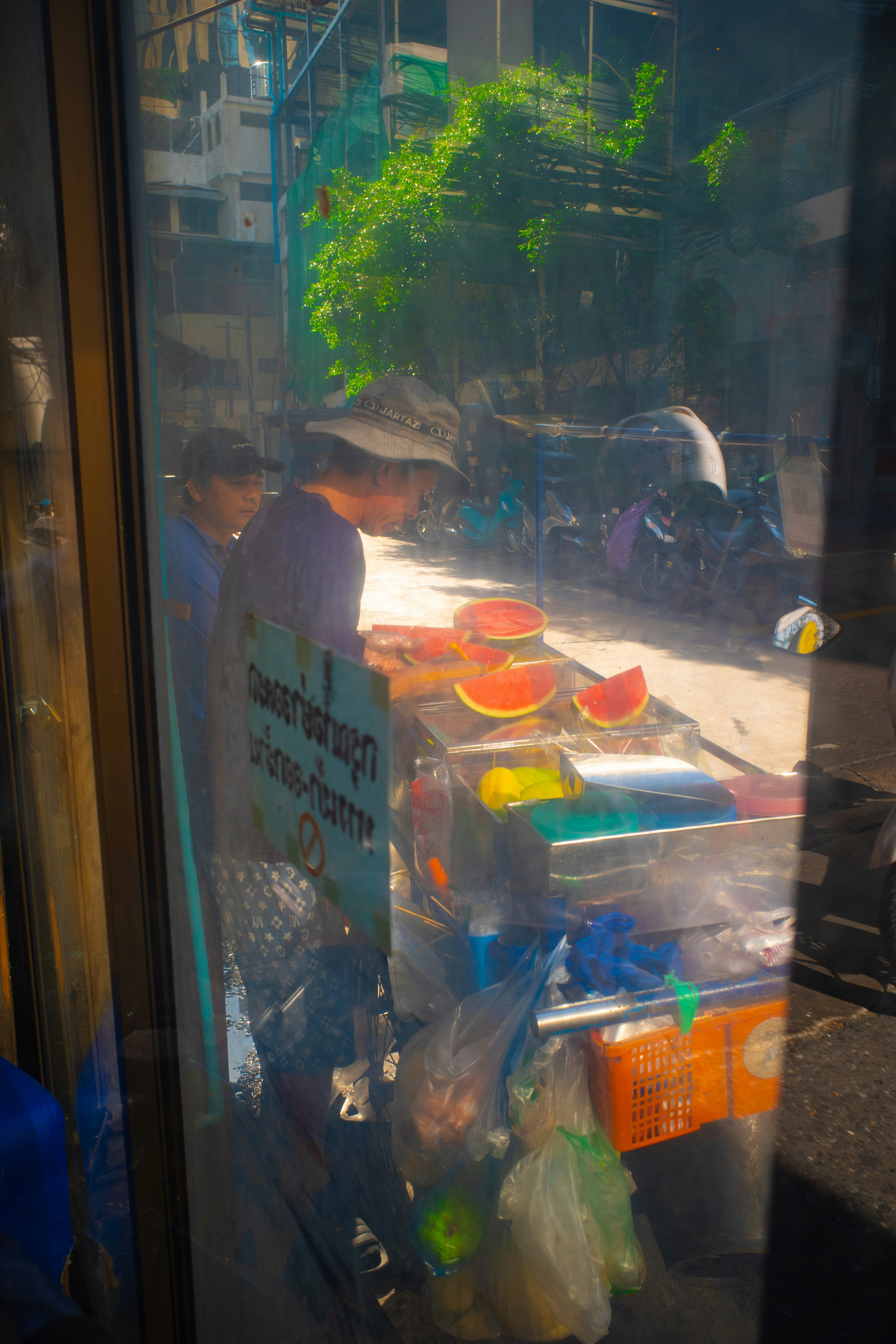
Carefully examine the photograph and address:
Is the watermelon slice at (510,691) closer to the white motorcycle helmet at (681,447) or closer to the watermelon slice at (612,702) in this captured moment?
the watermelon slice at (612,702)

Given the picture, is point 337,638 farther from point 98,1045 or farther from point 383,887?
point 98,1045

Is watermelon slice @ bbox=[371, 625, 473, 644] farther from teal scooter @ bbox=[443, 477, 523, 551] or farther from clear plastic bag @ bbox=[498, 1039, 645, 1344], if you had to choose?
clear plastic bag @ bbox=[498, 1039, 645, 1344]

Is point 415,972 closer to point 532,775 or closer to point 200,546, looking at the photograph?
point 532,775

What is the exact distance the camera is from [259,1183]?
1435 mm

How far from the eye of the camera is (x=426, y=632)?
1.44 meters

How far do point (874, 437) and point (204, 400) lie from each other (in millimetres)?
810

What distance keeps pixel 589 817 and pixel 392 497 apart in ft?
2.02

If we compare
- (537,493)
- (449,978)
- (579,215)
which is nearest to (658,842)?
(449,978)

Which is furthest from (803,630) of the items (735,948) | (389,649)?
(389,649)

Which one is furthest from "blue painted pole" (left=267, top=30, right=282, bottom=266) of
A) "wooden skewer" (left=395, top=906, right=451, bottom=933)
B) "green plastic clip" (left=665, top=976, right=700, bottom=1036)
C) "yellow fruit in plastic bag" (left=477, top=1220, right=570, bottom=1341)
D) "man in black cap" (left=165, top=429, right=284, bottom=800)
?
"yellow fruit in plastic bag" (left=477, top=1220, right=570, bottom=1341)

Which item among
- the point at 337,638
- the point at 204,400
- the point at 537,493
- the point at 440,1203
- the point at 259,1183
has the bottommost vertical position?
the point at 440,1203

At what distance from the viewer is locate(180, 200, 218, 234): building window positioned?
43.0 inches

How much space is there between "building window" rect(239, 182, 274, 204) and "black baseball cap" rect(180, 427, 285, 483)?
0.28m

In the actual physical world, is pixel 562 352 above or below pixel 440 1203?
above
